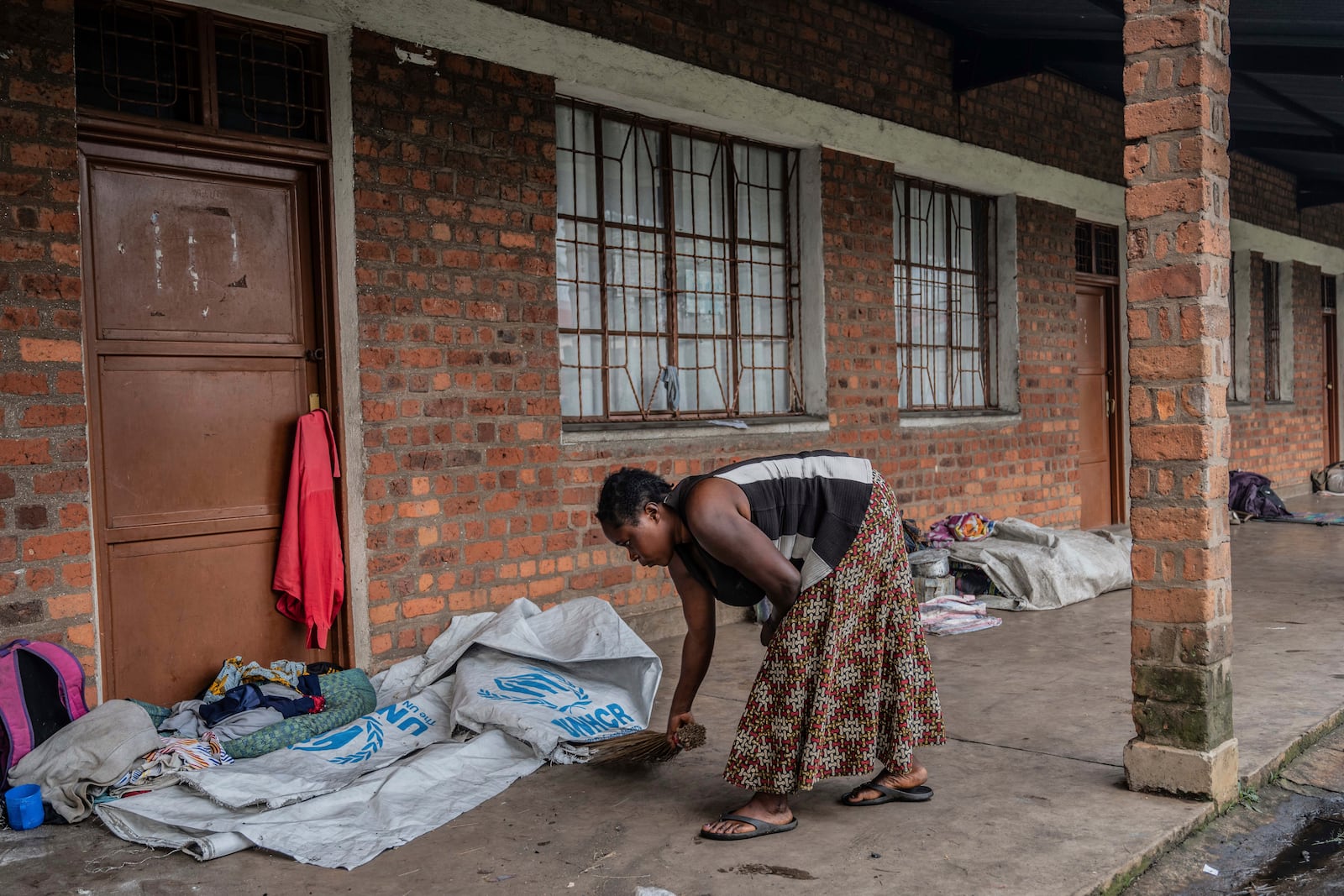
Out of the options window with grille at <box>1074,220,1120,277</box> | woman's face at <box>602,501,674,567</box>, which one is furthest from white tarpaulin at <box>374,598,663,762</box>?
window with grille at <box>1074,220,1120,277</box>

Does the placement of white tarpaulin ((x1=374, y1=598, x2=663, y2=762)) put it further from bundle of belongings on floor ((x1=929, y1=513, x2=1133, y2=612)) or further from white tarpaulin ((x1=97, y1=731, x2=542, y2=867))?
bundle of belongings on floor ((x1=929, y1=513, x2=1133, y2=612))

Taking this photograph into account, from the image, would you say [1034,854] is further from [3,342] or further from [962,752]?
[3,342]

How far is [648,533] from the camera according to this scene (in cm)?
321

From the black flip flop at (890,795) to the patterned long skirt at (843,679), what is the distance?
13 centimetres

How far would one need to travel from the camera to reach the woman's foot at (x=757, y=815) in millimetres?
3268

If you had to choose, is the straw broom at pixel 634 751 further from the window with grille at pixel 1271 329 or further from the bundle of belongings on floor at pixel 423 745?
the window with grille at pixel 1271 329

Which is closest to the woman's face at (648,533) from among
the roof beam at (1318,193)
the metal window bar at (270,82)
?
the metal window bar at (270,82)

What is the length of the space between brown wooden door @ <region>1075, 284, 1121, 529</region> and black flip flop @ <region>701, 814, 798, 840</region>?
7.35 m

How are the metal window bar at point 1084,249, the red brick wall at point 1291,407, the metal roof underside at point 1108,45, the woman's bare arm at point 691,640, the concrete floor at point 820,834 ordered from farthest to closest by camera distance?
the red brick wall at point 1291,407 < the metal window bar at point 1084,249 < the metal roof underside at point 1108,45 < the woman's bare arm at point 691,640 < the concrete floor at point 820,834

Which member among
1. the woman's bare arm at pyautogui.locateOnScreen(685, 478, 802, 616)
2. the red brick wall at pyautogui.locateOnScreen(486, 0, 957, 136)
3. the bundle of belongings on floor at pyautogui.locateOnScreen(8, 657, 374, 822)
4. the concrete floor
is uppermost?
the red brick wall at pyautogui.locateOnScreen(486, 0, 957, 136)

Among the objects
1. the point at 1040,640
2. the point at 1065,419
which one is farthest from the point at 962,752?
the point at 1065,419

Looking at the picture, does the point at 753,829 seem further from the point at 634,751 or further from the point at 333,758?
the point at 333,758

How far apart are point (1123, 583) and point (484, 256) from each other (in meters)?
4.91

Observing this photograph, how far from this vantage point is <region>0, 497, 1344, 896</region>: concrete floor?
301 cm
